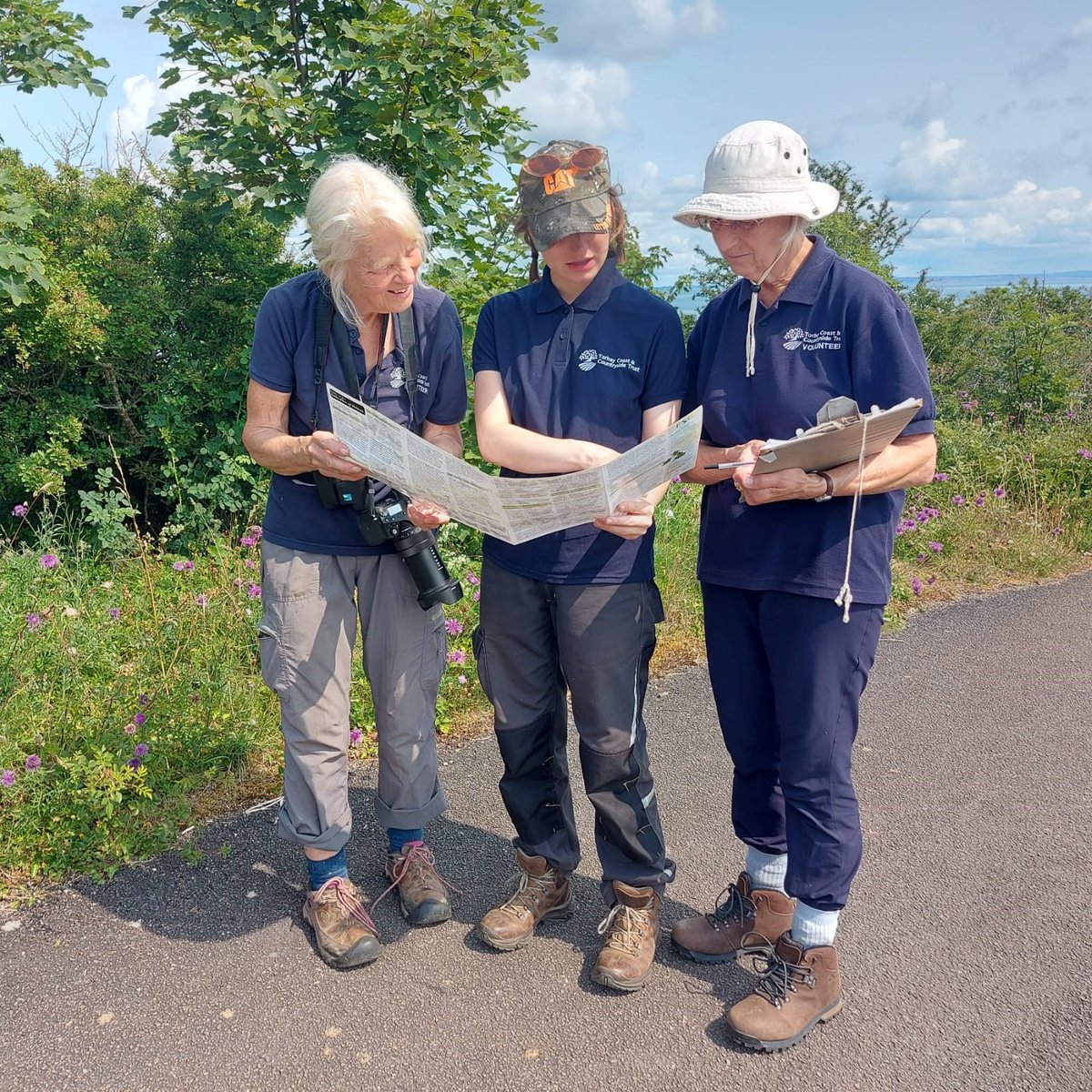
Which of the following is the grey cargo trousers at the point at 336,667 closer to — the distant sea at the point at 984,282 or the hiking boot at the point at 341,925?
the hiking boot at the point at 341,925

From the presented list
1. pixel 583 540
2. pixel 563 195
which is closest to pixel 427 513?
pixel 583 540

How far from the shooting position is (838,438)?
2148 millimetres

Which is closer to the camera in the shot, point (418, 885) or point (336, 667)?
point (336, 667)

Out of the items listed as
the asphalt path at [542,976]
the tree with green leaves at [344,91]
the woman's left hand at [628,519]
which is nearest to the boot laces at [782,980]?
the asphalt path at [542,976]

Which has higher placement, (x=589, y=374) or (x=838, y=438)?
(x=589, y=374)

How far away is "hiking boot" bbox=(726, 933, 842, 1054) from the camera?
2529 mm

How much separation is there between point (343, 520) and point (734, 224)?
136 cm

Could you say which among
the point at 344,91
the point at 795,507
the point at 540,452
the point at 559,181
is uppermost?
the point at 344,91

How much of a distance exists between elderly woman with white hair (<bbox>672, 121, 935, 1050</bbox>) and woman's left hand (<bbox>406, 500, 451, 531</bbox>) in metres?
0.70

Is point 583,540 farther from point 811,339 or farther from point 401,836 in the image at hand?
point 401,836

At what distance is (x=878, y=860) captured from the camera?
3400mm

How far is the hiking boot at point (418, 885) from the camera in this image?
3.05m

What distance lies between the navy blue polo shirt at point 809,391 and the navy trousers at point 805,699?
89 mm

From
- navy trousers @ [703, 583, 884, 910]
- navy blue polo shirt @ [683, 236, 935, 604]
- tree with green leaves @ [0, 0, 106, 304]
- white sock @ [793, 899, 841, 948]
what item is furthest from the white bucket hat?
tree with green leaves @ [0, 0, 106, 304]
